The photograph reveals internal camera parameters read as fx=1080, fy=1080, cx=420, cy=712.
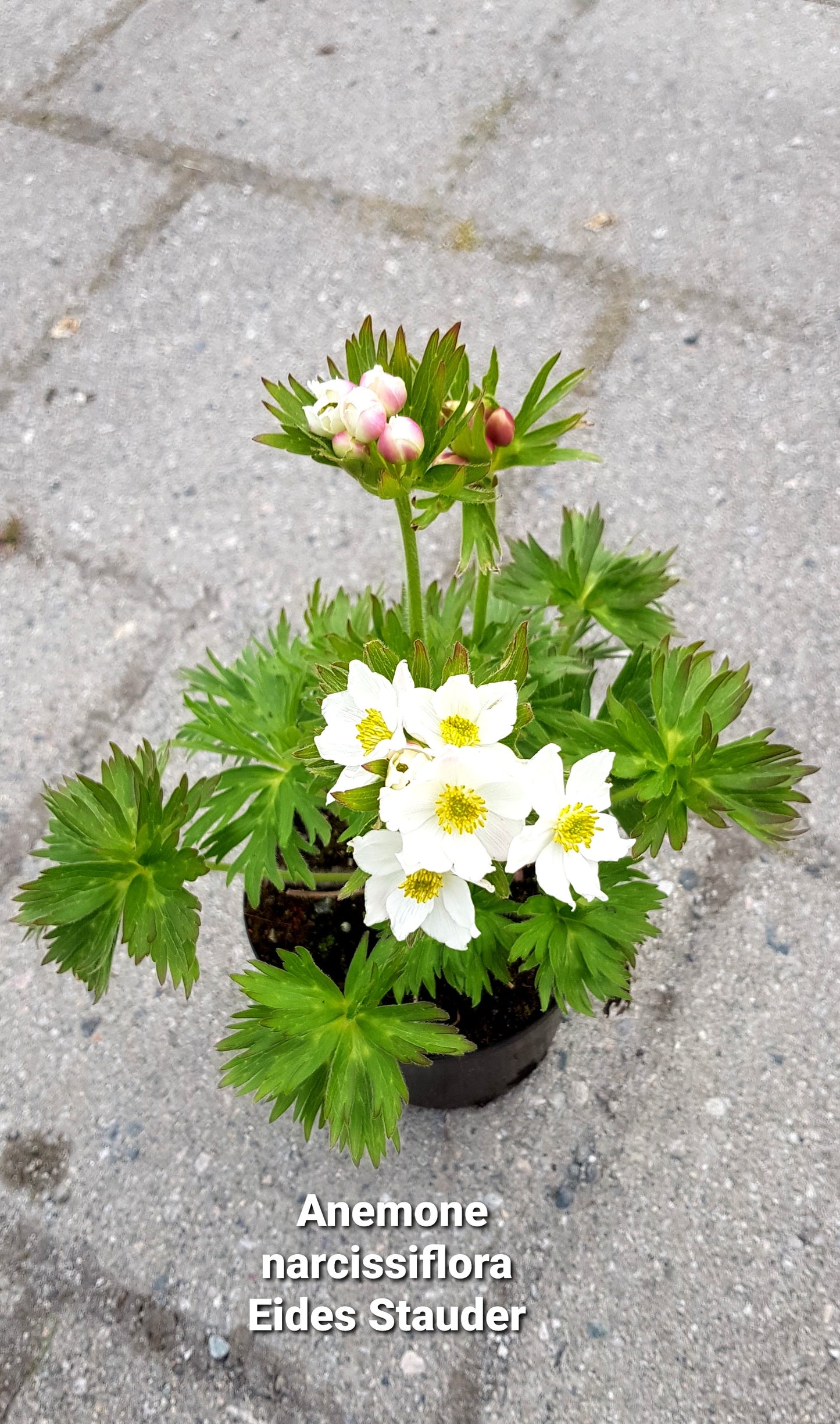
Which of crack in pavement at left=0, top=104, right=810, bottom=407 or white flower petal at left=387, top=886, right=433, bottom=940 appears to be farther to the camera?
crack in pavement at left=0, top=104, right=810, bottom=407

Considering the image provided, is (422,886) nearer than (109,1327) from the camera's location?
Yes

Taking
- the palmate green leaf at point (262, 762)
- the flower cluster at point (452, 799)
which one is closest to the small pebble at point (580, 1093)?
the palmate green leaf at point (262, 762)

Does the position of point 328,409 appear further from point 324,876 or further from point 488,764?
point 324,876

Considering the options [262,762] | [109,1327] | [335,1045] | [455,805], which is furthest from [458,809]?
[109,1327]

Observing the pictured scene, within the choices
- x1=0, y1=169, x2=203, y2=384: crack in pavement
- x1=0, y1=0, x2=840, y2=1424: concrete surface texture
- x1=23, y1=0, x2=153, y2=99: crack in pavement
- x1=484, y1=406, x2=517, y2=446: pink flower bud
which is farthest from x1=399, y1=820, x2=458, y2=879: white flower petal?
x1=23, y1=0, x2=153, y2=99: crack in pavement

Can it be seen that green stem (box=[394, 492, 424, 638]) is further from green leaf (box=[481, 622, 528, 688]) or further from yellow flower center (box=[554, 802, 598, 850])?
yellow flower center (box=[554, 802, 598, 850])
